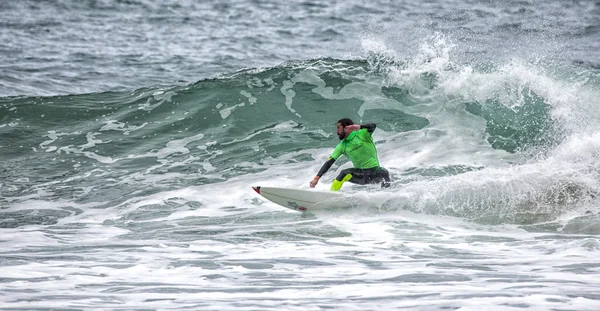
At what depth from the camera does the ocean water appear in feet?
25.3

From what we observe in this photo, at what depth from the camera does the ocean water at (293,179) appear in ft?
25.3

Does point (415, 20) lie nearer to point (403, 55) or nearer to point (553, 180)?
point (403, 55)

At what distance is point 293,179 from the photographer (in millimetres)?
14133

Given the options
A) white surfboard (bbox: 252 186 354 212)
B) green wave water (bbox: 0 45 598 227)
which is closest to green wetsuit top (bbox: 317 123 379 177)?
green wave water (bbox: 0 45 598 227)

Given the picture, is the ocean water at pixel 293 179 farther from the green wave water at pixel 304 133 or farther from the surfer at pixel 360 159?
the surfer at pixel 360 159

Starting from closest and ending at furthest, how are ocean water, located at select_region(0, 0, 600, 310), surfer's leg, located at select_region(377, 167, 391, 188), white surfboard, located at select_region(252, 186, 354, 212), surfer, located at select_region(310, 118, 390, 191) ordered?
ocean water, located at select_region(0, 0, 600, 310)
white surfboard, located at select_region(252, 186, 354, 212)
surfer's leg, located at select_region(377, 167, 391, 188)
surfer, located at select_region(310, 118, 390, 191)

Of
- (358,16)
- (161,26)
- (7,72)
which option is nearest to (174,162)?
(7,72)

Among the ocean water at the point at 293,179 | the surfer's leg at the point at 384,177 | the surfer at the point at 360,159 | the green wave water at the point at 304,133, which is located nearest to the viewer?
the ocean water at the point at 293,179

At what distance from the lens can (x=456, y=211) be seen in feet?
37.1

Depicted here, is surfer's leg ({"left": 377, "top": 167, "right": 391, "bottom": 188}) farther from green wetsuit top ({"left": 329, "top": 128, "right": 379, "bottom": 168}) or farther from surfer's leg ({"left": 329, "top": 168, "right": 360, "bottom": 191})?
surfer's leg ({"left": 329, "top": 168, "right": 360, "bottom": 191})

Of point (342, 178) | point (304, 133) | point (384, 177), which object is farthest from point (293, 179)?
point (304, 133)

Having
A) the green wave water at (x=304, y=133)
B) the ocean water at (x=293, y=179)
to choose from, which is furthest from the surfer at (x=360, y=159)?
the ocean water at (x=293, y=179)

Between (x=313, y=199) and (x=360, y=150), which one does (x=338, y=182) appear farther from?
(x=313, y=199)

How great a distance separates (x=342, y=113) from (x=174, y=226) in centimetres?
710
